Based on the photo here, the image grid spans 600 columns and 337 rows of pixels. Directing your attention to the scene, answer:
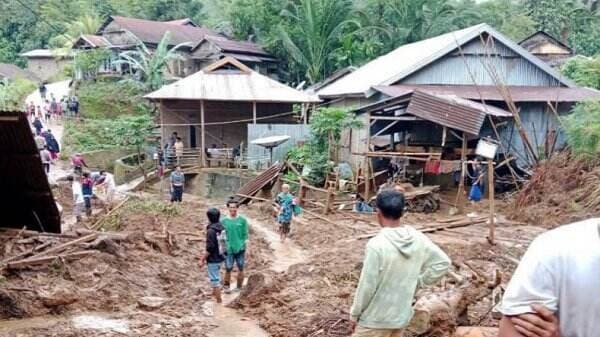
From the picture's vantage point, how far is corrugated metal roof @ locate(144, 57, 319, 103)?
83.7 ft

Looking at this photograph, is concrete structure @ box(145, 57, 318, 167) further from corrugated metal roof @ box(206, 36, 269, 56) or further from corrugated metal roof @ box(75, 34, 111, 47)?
corrugated metal roof @ box(75, 34, 111, 47)

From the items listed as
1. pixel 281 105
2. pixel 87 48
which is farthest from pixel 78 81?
pixel 281 105

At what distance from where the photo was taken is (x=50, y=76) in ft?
154

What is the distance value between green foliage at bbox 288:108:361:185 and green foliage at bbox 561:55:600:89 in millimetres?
12271

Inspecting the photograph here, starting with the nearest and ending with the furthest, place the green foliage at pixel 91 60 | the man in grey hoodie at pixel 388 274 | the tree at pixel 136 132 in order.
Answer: the man in grey hoodie at pixel 388 274
the tree at pixel 136 132
the green foliage at pixel 91 60

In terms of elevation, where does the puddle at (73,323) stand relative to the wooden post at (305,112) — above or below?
below

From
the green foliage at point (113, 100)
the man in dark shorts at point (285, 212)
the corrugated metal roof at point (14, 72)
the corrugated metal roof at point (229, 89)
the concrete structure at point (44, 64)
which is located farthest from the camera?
the concrete structure at point (44, 64)

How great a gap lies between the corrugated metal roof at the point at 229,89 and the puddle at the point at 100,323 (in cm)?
1825

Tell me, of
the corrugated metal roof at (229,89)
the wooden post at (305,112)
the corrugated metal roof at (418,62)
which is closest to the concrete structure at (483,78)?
the corrugated metal roof at (418,62)

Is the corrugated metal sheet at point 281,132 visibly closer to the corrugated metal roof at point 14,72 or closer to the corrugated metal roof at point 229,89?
the corrugated metal roof at point 229,89

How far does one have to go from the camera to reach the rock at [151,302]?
8.19m

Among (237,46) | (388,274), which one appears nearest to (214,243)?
(388,274)

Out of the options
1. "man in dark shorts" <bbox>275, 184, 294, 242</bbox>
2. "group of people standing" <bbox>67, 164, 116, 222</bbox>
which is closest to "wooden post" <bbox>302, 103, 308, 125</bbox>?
"group of people standing" <bbox>67, 164, 116, 222</bbox>

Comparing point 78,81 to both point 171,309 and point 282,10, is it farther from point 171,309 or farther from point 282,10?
point 171,309
